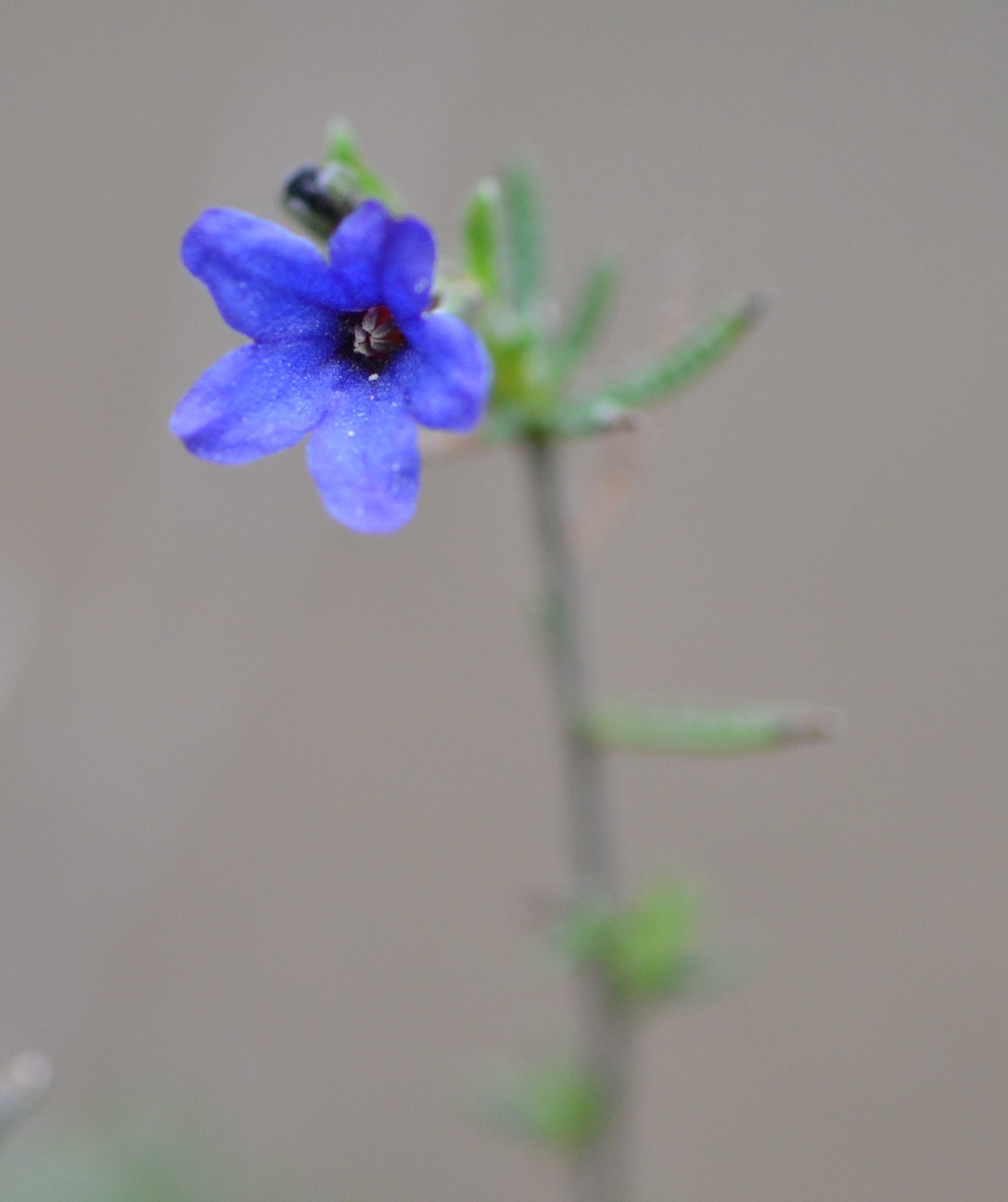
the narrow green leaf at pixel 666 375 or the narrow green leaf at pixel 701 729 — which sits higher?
the narrow green leaf at pixel 666 375

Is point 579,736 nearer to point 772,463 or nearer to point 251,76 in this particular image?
point 772,463

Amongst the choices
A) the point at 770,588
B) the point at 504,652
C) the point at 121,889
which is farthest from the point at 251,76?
the point at 121,889

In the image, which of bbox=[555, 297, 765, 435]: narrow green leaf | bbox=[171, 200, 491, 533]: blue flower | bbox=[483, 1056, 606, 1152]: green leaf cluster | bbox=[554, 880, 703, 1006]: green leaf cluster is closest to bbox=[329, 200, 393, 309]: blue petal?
bbox=[171, 200, 491, 533]: blue flower

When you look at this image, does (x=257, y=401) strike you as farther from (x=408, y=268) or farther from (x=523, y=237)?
(x=523, y=237)

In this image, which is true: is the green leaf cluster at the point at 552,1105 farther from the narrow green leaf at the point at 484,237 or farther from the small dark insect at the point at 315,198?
the small dark insect at the point at 315,198

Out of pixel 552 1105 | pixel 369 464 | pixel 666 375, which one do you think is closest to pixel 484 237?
pixel 666 375

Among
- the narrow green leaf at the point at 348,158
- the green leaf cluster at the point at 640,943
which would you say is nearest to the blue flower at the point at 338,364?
the narrow green leaf at the point at 348,158

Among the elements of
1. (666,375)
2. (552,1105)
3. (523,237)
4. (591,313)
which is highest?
(523,237)
